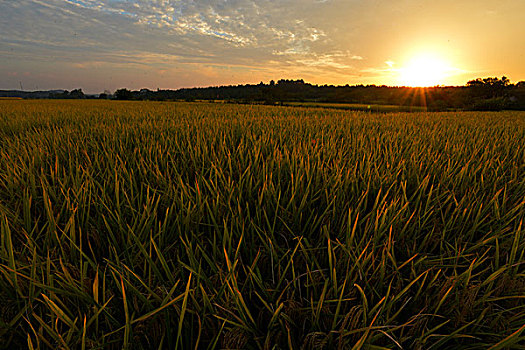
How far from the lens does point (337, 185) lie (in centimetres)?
101

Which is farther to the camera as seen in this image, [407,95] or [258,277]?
[407,95]

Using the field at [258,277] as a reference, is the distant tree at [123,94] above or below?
above

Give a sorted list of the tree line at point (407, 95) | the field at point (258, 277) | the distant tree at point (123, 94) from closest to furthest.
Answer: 1. the field at point (258, 277)
2. the tree line at point (407, 95)
3. the distant tree at point (123, 94)

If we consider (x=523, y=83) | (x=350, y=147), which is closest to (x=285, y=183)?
(x=350, y=147)

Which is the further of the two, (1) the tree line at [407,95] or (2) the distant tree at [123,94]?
(2) the distant tree at [123,94]

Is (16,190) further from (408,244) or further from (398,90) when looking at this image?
(398,90)

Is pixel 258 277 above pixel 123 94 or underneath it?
underneath

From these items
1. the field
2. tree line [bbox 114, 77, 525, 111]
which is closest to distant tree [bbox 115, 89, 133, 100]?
tree line [bbox 114, 77, 525, 111]

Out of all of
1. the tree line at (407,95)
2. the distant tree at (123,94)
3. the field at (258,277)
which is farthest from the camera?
the distant tree at (123,94)

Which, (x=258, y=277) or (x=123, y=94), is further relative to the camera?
(x=123, y=94)

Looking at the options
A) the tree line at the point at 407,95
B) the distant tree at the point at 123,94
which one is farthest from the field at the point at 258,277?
the distant tree at the point at 123,94

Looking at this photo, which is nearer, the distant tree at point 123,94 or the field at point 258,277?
the field at point 258,277

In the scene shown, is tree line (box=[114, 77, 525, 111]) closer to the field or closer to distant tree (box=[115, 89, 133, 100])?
distant tree (box=[115, 89, 133, 100])

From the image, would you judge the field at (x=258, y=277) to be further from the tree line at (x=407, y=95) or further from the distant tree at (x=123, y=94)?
the distant tree at (x=123, y=94)
